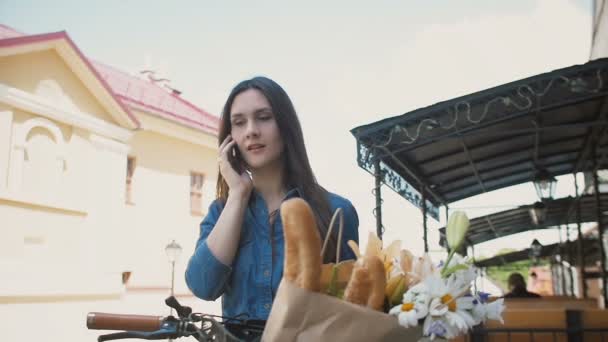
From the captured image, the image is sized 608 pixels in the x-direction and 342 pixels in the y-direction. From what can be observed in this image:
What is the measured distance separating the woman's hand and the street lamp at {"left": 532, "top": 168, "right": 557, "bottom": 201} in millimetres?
8864

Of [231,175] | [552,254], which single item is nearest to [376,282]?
[231,175]

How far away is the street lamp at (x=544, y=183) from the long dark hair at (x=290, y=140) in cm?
869

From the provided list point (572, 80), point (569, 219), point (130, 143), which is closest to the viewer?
point (572, 80)

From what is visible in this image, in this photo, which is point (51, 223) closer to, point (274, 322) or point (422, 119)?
point (422, 119)

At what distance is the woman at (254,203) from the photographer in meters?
1.68

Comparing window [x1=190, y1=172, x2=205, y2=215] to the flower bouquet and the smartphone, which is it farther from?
the flower bouquet

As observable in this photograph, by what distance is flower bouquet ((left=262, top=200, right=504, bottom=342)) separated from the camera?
1.12 m

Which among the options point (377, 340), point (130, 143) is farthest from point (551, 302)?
point (130, 143)

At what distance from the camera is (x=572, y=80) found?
20.1 feet

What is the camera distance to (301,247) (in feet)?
3.74

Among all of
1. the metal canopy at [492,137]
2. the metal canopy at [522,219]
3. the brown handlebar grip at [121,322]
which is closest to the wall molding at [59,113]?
the metal canopy at [522,219]

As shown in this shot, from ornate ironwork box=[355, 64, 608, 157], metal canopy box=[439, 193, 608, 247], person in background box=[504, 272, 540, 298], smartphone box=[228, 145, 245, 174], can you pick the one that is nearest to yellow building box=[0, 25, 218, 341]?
metal canopy box=[439, 193, 608, 247]

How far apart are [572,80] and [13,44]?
1379cm

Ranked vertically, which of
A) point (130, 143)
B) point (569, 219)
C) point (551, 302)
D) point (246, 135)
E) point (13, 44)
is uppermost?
point (13, 44)
